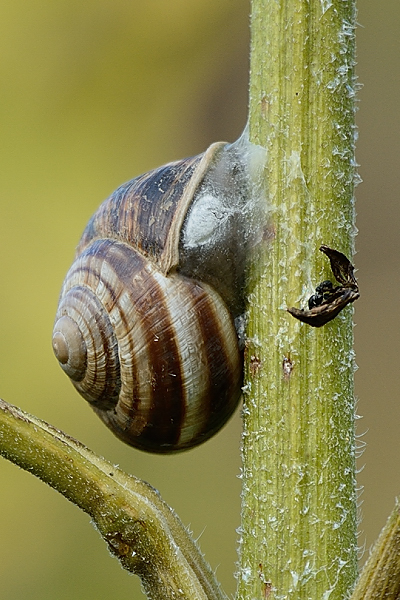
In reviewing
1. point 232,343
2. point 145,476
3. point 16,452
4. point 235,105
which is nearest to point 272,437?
point 232,343

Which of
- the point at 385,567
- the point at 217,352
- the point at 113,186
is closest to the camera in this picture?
the point at 385,567

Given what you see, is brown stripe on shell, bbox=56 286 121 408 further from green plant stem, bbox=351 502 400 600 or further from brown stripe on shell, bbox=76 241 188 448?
green plant stem, bbox=351 502 400 600

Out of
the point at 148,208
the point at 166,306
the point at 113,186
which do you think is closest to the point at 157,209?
the point at 148,208

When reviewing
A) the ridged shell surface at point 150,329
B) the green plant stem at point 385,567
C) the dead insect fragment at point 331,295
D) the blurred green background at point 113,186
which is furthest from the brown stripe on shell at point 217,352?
the blurred green background at point 113,186

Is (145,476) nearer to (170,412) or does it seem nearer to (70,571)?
(70,571)

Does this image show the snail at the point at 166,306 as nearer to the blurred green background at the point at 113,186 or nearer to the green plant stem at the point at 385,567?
the green plant stem at the point at 385,567

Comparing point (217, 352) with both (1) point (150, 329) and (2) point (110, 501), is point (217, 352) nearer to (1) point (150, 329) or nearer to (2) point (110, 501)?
(1) point (150, 329)

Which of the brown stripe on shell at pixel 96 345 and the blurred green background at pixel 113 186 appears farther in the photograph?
the blurred green background at pixel 113 186

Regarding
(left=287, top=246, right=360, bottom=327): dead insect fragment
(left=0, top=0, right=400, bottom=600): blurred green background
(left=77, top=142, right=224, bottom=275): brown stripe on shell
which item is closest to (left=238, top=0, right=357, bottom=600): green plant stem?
(left=287, top=246, right=360, bottom=327): dead insect fragment
